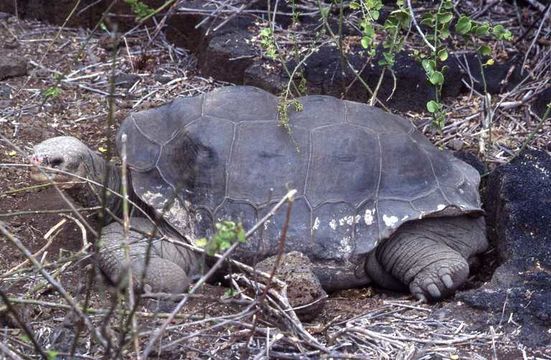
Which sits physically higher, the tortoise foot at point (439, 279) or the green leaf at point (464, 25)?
the green leaf at point (464, 25)

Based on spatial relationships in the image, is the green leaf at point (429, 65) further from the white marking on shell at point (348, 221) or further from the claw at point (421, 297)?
the claw at point (421, 297)

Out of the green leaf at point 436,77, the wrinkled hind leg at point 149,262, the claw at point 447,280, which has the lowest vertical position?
the wrinkled hind leg at point 149,262

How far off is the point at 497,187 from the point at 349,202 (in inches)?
29.9

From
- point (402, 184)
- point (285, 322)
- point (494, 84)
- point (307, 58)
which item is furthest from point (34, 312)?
point (494, 84)

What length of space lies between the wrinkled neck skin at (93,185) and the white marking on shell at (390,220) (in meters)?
1.22

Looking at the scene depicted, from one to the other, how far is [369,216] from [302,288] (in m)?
0.60

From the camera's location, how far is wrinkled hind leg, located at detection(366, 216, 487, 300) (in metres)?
4.02

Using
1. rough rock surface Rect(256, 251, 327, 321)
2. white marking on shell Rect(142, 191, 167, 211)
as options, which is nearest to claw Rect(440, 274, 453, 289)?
rough rock surface Rect(256, 251, 327, 321)

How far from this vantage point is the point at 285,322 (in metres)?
3.28

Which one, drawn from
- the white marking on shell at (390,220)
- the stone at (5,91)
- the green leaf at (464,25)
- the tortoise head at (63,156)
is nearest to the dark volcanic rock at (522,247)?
the white marking on shell at (390,220)

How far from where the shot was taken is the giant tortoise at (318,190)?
13.4 ft

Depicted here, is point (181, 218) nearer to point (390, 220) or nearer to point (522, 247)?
point (390, 220)

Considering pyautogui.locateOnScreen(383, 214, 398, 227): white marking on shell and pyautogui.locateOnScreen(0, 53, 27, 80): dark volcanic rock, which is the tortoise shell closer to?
pyautogui.locateOnScreen(383, 214, 398, 227): white marking on shell

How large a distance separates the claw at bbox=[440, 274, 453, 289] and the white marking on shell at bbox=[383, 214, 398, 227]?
0.30 metres
